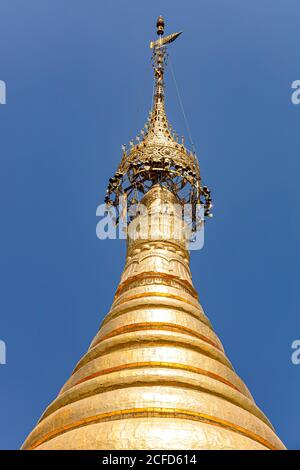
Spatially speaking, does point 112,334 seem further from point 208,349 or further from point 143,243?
point 143,243

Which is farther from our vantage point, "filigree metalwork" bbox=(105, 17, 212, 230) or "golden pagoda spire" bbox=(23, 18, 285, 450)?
"filigree metalwork" bbox=(105, 17, 212, 230)

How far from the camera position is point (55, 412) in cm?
957

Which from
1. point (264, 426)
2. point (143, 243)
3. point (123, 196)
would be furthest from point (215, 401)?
point (123, 196)

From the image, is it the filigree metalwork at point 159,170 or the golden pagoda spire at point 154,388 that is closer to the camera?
the golden pagoda spire at point 154,388

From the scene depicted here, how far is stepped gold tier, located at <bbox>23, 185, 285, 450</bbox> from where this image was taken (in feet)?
26.9

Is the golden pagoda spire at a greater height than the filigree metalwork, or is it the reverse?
the filigree metalwork

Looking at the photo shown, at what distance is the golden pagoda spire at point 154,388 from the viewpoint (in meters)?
8.20

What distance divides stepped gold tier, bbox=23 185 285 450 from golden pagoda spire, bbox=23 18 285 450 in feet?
0.04

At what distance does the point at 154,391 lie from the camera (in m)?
9.19

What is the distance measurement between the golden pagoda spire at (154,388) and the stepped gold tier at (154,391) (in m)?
0.01

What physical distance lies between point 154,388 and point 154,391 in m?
0.12

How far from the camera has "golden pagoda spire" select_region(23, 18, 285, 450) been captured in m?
8.20

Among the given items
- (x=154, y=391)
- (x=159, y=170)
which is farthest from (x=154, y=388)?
(x=159, y=170)

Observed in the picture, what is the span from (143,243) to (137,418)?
679 cm
